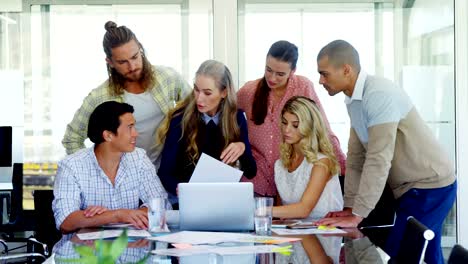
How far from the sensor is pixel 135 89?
4.25 meters

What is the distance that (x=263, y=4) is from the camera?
5.14 metres

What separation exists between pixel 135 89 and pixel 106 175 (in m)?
0.78

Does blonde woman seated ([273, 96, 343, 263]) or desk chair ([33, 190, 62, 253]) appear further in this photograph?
desk chair ([33, 190, 62, 253])

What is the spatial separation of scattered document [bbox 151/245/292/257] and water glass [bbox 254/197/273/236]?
363mm

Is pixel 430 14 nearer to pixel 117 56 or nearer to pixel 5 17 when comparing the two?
pixel 117 56

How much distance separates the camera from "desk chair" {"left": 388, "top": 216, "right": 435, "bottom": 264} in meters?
2.36

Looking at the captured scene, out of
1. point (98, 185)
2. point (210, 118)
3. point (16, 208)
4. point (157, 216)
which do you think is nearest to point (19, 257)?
point (16, 208)

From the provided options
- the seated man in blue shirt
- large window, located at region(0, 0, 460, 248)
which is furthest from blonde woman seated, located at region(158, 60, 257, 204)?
large window, located at region(0, 0, 460, 248)

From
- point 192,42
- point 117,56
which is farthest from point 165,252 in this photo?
point 192,42

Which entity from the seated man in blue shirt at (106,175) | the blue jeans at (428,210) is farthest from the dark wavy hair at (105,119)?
the blue jeans at (428,210)

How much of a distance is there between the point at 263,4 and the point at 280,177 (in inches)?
64.6

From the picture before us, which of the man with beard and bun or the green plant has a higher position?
the man with beard and bun

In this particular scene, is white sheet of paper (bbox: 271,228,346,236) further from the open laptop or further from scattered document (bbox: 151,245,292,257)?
scattered document (bbox: 151,245,292,257)

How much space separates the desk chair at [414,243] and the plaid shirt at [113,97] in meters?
1.93
